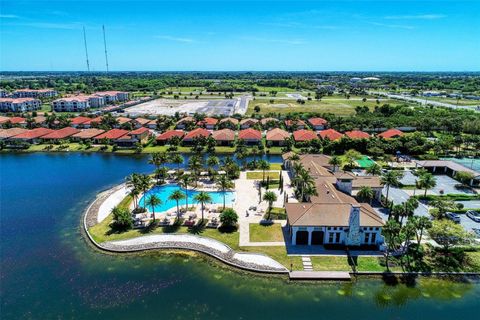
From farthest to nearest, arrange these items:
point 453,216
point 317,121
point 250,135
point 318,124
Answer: point 317,121
point 318,124
point 250,135
point 453,216

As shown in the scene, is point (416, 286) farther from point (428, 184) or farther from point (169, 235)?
point (169, 235)

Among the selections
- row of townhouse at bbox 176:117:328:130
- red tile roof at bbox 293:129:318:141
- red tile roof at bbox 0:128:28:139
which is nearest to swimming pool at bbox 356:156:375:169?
red tile roof at bbox 293:129:318:141

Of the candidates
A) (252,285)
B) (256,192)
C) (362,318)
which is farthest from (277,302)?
(256,192)

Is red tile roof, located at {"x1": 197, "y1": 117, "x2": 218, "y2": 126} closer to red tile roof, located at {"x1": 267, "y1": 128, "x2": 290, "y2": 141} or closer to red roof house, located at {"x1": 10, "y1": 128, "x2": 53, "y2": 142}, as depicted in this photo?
red tile roof, located at {"x1": 267, "y1": 128, "x2": 290, "y2": 141}

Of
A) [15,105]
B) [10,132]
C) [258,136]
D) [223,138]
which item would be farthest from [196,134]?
[15,105]

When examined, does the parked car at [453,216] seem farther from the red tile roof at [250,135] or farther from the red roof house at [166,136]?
the red roof house at [166,136]

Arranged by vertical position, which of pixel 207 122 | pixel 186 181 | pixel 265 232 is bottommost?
pixel 265 232

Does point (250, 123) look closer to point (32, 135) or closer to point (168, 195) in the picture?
point (168, 195)
